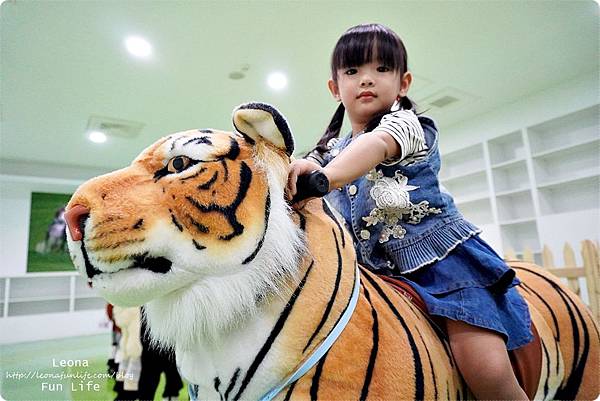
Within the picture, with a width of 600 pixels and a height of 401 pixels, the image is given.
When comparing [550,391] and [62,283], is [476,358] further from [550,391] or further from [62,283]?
[62,283]

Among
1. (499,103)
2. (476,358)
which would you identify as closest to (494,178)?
(499,103)

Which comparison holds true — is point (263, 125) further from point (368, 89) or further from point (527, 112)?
point (527, 112)

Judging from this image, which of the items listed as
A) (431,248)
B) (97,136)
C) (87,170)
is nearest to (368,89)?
(431,248)

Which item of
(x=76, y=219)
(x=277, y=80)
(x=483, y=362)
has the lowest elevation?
(x=483, y=362)

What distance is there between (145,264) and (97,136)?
4442mm

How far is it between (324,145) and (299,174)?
344 mm

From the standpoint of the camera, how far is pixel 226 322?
438mm

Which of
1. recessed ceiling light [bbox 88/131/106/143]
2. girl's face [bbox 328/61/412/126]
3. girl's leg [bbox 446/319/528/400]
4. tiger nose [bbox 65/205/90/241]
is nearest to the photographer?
tiger nose [bbox 65/205/90/241]

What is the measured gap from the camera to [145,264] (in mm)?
421

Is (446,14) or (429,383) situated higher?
(446,14)

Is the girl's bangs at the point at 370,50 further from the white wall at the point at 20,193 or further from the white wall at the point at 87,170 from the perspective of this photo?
the white wall at the point at 20,193

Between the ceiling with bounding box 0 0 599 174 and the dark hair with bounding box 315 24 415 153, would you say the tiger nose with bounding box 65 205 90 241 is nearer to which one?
the dark hair with bounding box 315 24 415 153

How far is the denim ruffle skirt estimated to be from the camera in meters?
0.58

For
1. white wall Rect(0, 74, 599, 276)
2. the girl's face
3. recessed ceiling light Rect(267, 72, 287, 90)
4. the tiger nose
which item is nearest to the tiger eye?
the tiger nose
